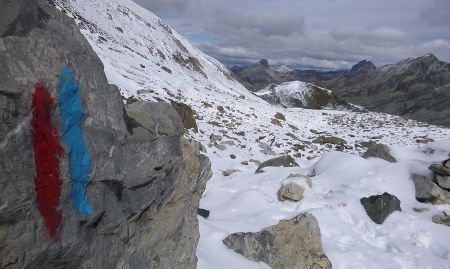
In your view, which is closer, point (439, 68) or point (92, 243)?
point (92, 243)

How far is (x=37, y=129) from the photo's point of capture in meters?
3.40

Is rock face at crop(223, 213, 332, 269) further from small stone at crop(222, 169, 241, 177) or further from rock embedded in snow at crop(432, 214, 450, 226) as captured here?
small stone at crop(222, 169, 241, 177)

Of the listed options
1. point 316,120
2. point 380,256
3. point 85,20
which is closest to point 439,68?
point 316,120

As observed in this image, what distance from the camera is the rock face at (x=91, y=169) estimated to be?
10.7 feet

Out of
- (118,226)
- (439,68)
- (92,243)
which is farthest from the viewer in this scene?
(439,68)

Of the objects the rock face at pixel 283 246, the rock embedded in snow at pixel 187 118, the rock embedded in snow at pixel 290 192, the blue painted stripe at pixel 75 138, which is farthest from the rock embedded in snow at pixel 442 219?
the rock embedded in snow at pixel 187 118

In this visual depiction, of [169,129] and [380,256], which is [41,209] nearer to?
[169,129]

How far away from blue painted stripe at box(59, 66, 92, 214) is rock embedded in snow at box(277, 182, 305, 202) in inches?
344

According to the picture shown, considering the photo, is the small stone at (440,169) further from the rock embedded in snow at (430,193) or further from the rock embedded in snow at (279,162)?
the rock embedded in snow at (279,162)

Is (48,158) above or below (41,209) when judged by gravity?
above

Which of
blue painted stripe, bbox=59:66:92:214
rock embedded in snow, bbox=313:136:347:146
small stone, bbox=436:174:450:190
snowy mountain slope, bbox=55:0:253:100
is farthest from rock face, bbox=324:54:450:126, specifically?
blue painted stripe, bbox=59:66:92:214

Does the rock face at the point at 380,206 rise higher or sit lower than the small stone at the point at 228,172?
higher

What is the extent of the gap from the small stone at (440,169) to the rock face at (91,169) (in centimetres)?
920

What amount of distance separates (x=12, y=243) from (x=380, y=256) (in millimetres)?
8518
